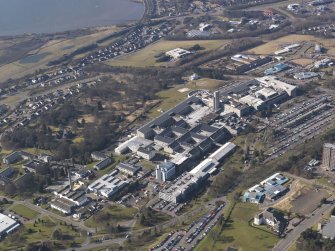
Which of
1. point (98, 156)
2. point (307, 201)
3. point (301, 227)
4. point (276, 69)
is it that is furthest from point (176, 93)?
point (301, 227)

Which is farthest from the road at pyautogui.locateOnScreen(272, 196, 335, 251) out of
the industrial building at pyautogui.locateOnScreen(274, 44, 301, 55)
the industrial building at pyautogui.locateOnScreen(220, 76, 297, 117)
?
the industrial building at pyautogui.locateOnScreen(274, 44, 301, 55)

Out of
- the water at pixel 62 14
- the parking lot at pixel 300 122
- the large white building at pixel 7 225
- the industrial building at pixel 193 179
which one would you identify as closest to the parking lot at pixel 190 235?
the industrial building at pixel 193 179

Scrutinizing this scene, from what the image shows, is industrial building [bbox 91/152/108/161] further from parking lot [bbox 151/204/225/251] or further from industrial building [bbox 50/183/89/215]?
parking lot [bbox 151/204/225/251]

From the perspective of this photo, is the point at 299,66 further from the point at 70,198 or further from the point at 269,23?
the point at 70,198

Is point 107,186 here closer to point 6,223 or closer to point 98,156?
point 98,156

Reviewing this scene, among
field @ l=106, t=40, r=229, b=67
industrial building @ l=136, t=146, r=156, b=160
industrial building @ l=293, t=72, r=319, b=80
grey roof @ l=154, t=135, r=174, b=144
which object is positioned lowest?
industrial building @ l=136, t=146, r=156, b=160

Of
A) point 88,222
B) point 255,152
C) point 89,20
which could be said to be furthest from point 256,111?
point 89,20
